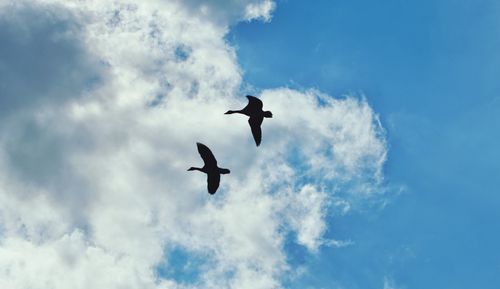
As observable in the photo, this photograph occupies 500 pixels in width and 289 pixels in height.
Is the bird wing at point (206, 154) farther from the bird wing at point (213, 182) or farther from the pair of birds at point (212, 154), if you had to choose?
the bird wing at point (213, 182)

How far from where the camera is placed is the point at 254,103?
38.7m

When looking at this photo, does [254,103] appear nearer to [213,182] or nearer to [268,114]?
[268,114]

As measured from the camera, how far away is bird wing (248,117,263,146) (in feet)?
131

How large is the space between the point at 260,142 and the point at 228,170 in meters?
2.47

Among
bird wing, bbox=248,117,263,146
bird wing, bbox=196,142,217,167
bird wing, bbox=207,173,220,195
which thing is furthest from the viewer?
bird wing, bbox=207,173,220,195

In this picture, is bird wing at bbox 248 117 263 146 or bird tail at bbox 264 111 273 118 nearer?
bird tail at bbox 264 111 273 118

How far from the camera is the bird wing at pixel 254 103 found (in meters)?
38.3

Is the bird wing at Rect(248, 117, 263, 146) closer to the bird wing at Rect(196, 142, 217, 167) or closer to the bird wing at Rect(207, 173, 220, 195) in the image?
the bird wing at Rect(196, 142, 217, 167)

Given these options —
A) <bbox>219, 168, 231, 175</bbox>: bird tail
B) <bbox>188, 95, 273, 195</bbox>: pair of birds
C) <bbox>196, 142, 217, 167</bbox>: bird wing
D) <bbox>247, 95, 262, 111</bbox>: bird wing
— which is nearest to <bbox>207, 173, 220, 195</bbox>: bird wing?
<bbox>188, 95, 273, 195</bbox>: pair of birds

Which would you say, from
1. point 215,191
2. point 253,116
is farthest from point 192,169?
point 253,116

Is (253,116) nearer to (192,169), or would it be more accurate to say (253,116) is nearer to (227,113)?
(227,113)

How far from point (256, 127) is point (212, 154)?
3116 mm

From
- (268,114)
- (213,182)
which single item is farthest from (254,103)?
(213,182)

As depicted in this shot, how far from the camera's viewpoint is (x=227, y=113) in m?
41.3
